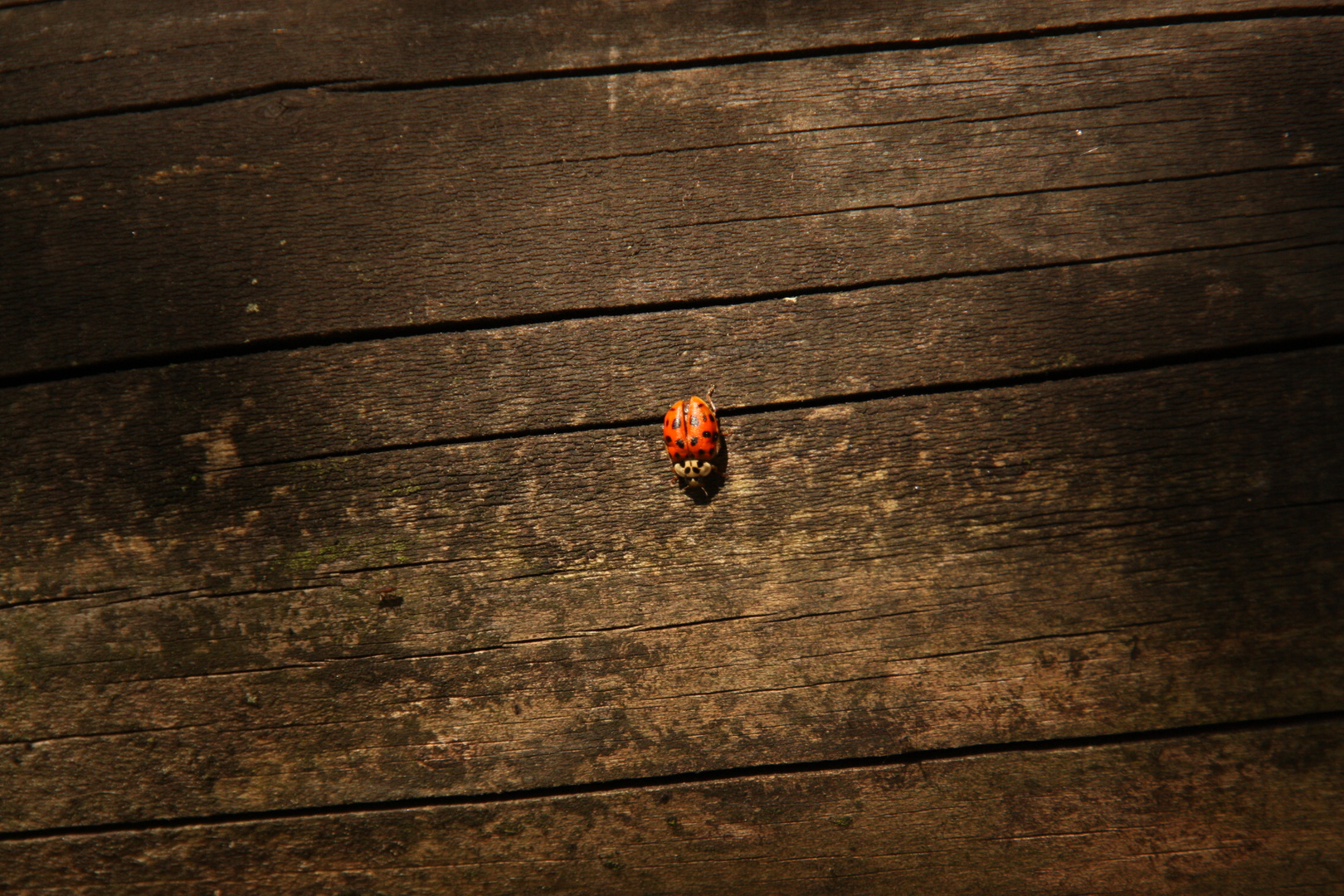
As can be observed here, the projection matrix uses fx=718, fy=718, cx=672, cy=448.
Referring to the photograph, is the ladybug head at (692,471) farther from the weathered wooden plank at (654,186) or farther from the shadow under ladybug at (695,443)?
the weathered wooden plank at (654,186)

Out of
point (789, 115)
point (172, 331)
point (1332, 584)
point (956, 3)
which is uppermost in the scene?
point (956, 3)

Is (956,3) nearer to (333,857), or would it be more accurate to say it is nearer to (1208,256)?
(1208,256)

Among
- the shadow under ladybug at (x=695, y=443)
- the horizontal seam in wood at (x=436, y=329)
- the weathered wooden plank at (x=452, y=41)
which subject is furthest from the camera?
the weathered wooden plank at (x=452, y=41)

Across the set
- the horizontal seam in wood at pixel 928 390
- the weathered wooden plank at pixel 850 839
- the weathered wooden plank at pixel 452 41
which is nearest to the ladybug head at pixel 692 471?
the horizontal seam in wood at pixel 928 390

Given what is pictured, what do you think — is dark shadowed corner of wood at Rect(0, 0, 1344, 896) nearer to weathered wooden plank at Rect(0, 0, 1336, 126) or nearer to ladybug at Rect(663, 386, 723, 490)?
ladybug at Rect(663, 386, 723, 490)

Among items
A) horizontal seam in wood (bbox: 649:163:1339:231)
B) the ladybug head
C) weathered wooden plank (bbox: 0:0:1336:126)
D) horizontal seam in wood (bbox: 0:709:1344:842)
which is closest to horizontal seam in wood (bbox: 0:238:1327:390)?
horizontal seam in wood (bbox: 649:163:1339:231)

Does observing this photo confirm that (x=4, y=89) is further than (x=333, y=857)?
Yes

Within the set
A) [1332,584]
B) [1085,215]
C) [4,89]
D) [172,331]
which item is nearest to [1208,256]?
[1085,215]
